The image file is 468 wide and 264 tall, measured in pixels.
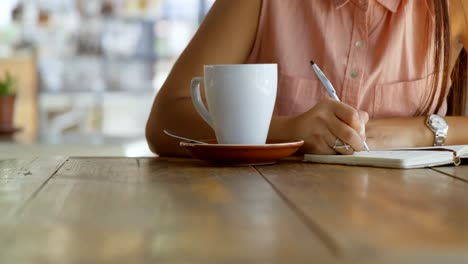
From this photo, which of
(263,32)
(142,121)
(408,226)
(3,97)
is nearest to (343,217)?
(408,226)

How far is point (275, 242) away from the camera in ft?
1.57

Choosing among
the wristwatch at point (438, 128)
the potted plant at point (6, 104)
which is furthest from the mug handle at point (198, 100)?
the potted plant at point (6, 104)

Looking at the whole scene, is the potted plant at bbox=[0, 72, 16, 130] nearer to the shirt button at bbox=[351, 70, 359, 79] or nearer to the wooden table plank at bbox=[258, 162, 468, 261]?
the shirt button at bbox=[351, 70, 359, 79]

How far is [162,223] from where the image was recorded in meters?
0.56

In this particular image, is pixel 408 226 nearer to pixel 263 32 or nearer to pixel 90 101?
pixel 263 32

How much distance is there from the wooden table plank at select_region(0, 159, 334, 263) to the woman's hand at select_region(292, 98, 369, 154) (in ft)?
0.78

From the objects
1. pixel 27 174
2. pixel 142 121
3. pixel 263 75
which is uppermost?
pixel 263 75

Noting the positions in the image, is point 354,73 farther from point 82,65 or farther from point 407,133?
point 82,65

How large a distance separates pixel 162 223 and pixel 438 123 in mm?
852

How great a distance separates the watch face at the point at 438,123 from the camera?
1.30m

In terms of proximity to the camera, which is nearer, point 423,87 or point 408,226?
point 408,226

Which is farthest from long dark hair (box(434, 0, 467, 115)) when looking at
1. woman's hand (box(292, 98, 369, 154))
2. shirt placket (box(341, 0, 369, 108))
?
woman's hand (box(292, 98, 369, 154))

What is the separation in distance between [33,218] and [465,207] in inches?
13.7

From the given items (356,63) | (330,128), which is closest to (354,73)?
(356,63)
